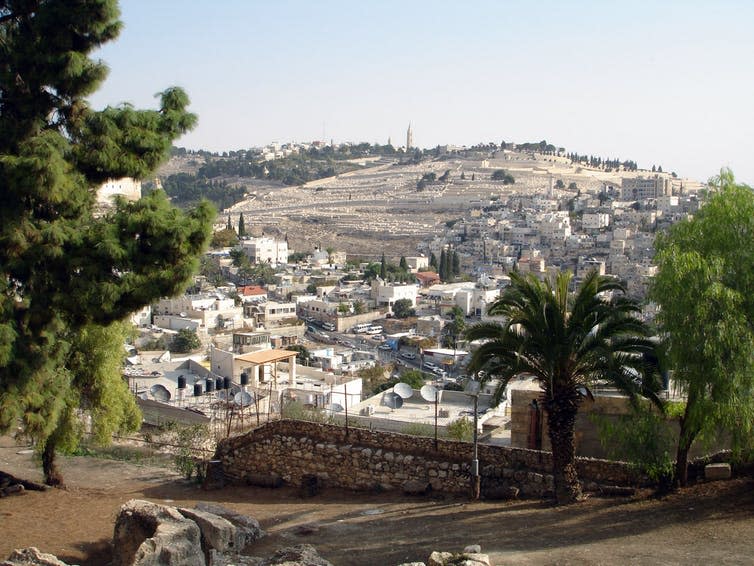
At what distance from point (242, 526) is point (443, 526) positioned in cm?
207

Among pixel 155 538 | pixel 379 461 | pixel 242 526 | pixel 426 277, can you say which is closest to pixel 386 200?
pixel 426 277

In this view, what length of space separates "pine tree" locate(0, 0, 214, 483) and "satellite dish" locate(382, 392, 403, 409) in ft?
30.0

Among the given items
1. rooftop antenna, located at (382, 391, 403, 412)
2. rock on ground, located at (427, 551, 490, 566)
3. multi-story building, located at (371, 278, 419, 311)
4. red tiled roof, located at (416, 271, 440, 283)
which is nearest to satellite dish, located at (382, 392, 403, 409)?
rooftop antenna, located at (382, 391, 403, 412)

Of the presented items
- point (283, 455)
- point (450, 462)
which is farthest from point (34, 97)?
point (450, 462)

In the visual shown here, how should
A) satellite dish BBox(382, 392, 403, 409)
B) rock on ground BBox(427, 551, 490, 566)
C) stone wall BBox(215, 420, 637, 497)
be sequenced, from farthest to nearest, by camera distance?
satellite dish BBox(382, 392, 403, 409) → stone wall BBox(215, 420, 637, 497) → rock on ground BBox(427, 551, 490, 566)

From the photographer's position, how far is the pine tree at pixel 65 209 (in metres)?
8.88

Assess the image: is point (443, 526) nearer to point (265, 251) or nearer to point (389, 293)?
point (389, 293)

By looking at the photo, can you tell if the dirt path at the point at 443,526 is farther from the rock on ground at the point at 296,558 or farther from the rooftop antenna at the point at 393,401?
the rooftop antenna at the point at 393,401

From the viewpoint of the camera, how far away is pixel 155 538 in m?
7.36

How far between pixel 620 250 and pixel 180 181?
4443 inches

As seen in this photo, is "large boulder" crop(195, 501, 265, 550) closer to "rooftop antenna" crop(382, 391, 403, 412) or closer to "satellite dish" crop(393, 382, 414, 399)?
"rooftop antenna" crop(382, 391, 403, 412)

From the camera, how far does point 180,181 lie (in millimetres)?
188375

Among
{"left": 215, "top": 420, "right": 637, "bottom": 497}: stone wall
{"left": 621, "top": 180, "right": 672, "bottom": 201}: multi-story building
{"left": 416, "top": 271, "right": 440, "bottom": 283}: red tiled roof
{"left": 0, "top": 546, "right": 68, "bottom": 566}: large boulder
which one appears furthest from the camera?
{"left": 621, "top": 180, "right": 672, "bottom": 201}: multi-story building

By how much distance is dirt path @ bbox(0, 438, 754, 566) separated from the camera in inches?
305
